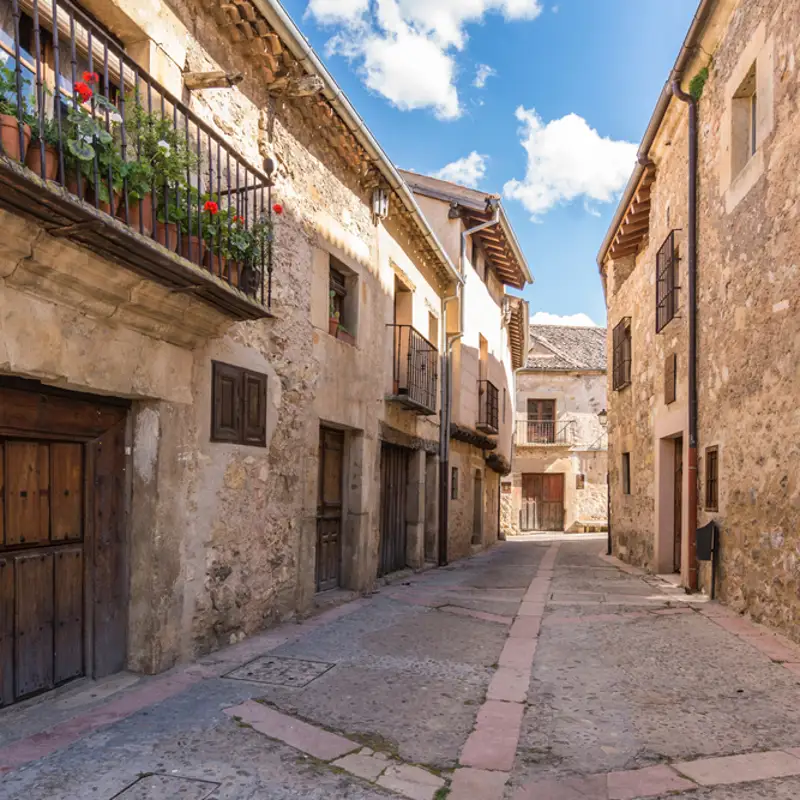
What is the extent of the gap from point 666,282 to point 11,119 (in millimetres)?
8926

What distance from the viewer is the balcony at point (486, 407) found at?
1638 cm

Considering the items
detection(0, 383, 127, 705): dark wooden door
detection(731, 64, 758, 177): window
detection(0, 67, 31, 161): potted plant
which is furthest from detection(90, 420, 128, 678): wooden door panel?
detection(731, 64, 758, 177): window

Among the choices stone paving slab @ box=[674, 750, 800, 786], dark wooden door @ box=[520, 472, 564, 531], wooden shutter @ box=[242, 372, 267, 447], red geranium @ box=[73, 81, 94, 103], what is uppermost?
red geranium @ box=[73, 81, 94, 103]

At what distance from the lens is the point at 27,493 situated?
166 inches

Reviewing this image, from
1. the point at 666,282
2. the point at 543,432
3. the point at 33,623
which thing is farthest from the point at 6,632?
the point at 543,432

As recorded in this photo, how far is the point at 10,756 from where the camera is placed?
11.2 feet

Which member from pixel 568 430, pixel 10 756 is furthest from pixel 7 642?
pixel 568 430

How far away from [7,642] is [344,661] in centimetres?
222

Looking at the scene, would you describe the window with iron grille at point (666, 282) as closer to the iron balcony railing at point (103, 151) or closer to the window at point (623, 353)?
the window at point (623, 353)

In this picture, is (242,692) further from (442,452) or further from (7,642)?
(442,452)

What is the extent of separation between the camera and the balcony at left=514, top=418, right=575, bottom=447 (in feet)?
94.7

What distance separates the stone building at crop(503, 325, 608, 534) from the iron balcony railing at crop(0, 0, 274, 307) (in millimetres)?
23355

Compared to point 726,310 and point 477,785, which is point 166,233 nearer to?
point 477,785

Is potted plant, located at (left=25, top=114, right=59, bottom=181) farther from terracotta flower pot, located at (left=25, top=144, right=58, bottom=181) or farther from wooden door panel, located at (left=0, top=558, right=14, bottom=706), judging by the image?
wooden door panel, located at (left=0, top=558, right=14, bottom=706)
